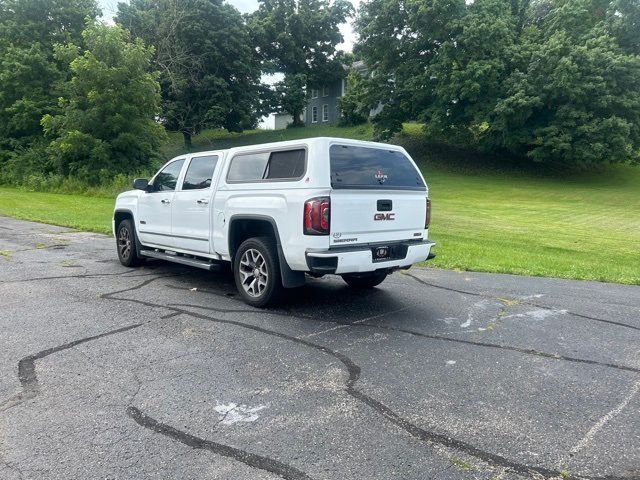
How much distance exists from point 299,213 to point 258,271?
1.09 m

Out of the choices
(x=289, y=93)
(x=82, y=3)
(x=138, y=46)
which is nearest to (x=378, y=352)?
(x=138, y=46)

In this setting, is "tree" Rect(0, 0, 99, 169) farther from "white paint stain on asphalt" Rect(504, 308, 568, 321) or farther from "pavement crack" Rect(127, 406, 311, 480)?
"pavement crack" Rect(127, 406, 311, 480)

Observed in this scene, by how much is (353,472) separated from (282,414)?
787 mm

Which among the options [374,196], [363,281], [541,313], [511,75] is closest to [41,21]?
[511,75]

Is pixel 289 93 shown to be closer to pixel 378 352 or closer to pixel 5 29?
pixel 5 29

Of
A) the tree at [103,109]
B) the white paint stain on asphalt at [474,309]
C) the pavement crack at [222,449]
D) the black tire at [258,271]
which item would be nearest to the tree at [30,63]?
the tree at [103,109]

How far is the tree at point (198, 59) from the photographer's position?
38.7 meters

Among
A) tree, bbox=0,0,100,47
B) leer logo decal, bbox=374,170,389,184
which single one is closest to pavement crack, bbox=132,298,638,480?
leer logo decal, bbox=374,170,389,184

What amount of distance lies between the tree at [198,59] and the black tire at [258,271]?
33.9m

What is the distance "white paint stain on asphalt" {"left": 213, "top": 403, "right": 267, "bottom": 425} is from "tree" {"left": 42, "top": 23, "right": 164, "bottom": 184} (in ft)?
85.4

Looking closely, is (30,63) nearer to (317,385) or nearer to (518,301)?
(518,301)

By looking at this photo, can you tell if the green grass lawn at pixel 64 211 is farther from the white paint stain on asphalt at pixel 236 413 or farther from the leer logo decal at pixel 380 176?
the white paint stain on asphalt at pixel 236 413

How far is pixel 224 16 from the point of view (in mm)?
44219

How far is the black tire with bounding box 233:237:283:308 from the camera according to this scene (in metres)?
5.77
